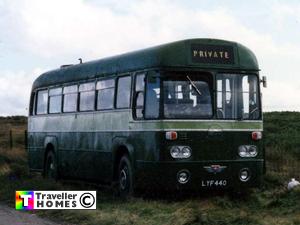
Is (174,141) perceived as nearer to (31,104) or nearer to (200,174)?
(200,174)

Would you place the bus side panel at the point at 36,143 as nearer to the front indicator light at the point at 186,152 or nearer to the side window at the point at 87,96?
the side window at the point at 87,96

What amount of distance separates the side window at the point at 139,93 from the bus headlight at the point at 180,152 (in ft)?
3.56

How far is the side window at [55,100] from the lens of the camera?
20422mm

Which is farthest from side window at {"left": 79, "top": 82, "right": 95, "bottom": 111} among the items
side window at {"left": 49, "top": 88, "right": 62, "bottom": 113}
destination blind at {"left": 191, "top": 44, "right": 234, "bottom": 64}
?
destination blind at {"left": 191, "top": 44, "right": 234, "bottom": 64}

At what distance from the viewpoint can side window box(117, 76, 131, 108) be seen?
51.3 feet

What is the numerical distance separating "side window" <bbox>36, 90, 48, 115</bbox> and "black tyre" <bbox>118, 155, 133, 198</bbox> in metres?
6.39

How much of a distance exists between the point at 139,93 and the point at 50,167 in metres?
7.13

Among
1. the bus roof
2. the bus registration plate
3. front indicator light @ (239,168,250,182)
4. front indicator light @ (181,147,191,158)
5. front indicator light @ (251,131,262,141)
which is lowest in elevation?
the bus registration plate

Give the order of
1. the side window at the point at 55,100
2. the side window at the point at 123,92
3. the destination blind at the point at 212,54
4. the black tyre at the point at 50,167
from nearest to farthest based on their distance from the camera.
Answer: the destination blind at the point at 212,54 < the side window at the point at 123,92 < the side window at the point at 55,100 < the black tyre at the point at 50,167

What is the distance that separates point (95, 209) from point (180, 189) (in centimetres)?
191
